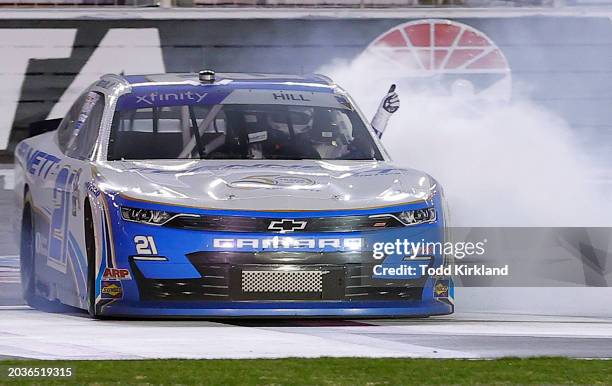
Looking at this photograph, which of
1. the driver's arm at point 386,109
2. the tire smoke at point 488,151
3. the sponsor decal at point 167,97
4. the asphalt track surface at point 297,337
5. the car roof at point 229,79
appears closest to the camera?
the asphalt track surface at point 297,337

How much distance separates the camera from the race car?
6910mm

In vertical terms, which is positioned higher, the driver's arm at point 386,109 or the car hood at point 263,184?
the driver's arm at point 386,109

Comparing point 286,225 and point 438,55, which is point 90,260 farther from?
point 438,55

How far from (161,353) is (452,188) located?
784 centimetres

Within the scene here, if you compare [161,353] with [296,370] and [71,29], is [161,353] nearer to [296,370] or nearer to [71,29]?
[296,370]

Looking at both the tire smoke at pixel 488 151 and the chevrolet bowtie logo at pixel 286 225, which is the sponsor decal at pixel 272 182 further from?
the tire smoke at pixel 488 151

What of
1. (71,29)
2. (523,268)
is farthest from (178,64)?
(523,268)

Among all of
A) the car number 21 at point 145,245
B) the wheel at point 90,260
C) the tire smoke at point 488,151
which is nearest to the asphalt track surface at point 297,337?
the wheel at point 90,260

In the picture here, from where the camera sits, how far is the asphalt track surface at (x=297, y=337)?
620 centimetres

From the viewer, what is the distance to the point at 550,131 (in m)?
15.5

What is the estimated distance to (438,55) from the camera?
51.0 feet

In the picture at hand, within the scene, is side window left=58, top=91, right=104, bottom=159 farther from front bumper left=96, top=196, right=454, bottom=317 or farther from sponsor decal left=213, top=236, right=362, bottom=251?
sponsor decal left=213, top=236, right=362, bottom=251

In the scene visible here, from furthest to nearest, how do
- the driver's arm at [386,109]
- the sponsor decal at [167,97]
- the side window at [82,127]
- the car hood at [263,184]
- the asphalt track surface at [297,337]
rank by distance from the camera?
the driver's arm at [386,109] < the sponsor decal at [167,97] < the side window at [82,127] < the car hood at [263,184] < the asphalt track surface at [297,337]

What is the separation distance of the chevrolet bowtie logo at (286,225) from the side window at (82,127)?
1.37 m
